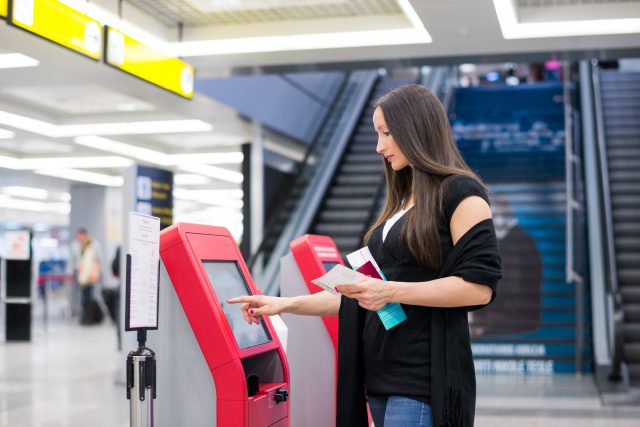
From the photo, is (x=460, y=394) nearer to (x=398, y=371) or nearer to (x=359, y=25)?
(x=398, y=371)

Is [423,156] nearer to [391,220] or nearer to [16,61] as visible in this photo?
[391,220]

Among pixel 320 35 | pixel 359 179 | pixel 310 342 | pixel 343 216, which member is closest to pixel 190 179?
pixel 359 179

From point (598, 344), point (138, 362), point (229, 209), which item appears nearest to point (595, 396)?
point (598, 344)

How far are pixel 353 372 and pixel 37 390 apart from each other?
253 inches

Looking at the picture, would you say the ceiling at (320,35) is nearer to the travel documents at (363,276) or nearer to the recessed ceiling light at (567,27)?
the recessed ceiling light at (567,27)

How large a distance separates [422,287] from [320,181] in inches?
384

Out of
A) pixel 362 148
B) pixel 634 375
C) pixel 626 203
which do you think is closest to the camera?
pixel 634 375

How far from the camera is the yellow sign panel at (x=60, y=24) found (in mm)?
4805

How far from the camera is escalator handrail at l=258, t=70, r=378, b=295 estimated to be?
10.0m

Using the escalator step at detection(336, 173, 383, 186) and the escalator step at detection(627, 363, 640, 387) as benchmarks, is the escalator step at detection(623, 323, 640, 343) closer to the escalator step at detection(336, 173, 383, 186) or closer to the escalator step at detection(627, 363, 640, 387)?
the escalator step at detection(627, 363, 640, 387)

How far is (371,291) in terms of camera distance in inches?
76.7

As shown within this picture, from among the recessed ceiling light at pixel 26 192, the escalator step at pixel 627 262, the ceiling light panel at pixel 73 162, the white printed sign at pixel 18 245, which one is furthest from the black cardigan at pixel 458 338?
the recessed ceiling light at pixel 26 192

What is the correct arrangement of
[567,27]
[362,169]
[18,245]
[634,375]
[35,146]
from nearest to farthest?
[567,27] → [634,375] → [362,169] → [18,245] → [35,146]

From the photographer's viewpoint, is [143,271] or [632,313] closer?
[143,271]
